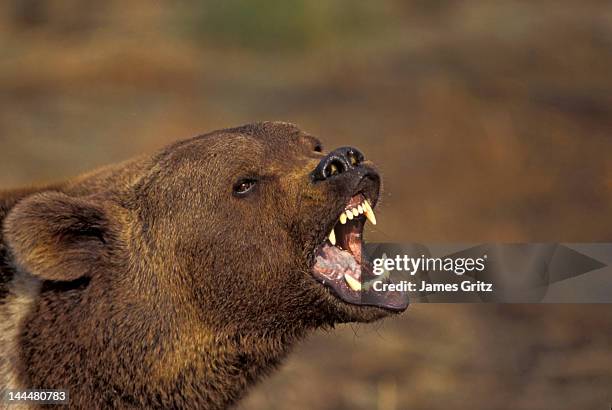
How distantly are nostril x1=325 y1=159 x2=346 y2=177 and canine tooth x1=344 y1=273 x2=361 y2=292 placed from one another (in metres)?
0.50

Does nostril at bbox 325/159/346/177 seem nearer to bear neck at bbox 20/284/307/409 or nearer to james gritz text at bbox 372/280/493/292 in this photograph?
james gritz text at bbox 372/280/493/292

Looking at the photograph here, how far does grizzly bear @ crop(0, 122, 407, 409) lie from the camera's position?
4.53m

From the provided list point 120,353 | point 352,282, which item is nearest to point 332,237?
point 352,282

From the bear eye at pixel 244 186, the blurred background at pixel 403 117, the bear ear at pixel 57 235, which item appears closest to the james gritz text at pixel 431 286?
the bear eye at pixel 244 186

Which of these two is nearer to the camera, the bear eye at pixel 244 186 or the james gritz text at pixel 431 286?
the bear eye at pixel 244 186

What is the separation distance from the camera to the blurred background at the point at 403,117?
28.7ft

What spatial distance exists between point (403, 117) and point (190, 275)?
26.4 ft

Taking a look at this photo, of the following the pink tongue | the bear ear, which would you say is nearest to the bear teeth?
the pink tongue

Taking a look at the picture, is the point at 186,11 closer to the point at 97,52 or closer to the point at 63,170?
the point at 97,52

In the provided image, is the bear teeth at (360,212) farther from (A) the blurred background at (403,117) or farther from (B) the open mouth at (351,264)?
(A) the blurred background at (403,117)

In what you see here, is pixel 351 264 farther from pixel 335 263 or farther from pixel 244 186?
pixel 244 186

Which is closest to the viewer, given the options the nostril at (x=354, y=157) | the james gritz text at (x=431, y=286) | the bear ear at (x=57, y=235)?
the bear ear at (x=57, y=235)

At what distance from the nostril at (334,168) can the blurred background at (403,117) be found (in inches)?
145

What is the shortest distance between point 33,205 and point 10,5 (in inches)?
446
